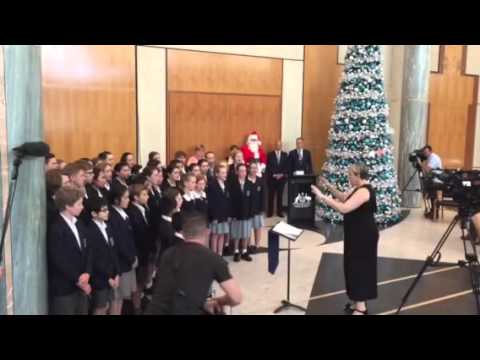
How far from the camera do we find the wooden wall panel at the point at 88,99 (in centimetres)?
826

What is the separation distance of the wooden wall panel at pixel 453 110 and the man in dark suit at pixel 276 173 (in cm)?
539

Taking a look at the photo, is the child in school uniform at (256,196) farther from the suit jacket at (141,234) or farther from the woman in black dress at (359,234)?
the woman in black dress at (359,234)

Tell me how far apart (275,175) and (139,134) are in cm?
307

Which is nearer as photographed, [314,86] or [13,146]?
[13,146]

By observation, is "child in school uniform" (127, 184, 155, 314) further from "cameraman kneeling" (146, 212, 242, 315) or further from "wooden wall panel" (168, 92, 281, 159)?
"wooden wall panel" (168, 92, 281, 159)

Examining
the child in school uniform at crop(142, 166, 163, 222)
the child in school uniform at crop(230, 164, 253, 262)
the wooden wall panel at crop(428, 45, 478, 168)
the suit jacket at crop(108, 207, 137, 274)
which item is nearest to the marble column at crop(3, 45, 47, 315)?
the suit jacket at crop(108, 207, 137, 274)

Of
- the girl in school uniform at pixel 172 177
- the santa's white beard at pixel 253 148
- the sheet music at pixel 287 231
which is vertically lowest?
the sheet music at pixel 287 231

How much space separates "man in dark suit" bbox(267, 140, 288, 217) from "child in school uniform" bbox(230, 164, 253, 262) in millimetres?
3455

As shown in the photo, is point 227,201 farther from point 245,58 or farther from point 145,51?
point 245,58

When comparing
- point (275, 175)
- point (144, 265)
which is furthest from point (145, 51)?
point (144, 265)

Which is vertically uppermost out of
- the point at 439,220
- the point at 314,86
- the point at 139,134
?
the point at 314,86

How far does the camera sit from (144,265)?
5.27m

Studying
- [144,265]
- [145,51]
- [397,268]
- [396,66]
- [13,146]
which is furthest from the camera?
[396,66]

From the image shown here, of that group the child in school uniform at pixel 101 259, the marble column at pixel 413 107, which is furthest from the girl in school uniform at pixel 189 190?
the marble column at pixel 413 107
